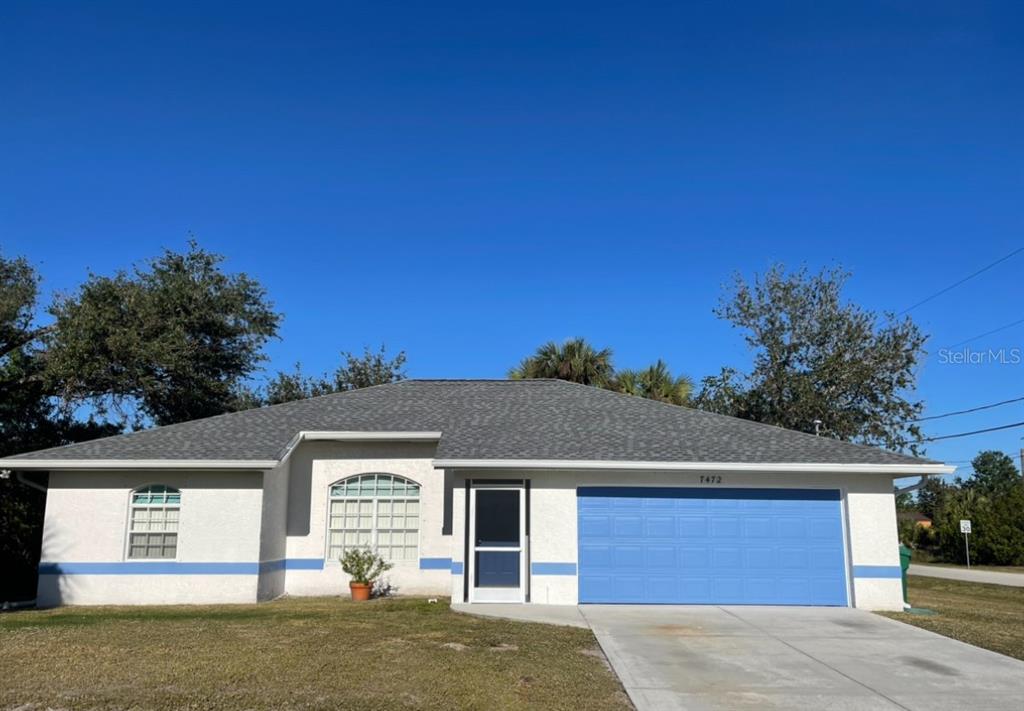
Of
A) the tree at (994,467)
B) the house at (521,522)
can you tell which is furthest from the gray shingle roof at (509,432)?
the tree at (994,467)

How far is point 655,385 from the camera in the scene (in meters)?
28.2

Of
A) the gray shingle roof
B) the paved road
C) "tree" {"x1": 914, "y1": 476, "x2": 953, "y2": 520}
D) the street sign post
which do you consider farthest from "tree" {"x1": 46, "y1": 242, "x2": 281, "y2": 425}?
"tree" {"x1": 914, "y1": 476, "x2": 953, "y2": 520}

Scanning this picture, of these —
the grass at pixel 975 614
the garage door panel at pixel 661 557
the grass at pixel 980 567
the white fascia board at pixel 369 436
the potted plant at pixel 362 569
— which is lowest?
the grass at pixel 980 567

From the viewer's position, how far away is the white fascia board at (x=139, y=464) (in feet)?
47.3

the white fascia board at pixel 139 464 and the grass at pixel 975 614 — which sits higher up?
the white fascia board at pixel 139 464

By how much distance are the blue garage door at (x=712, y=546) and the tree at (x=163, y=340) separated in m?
15.2

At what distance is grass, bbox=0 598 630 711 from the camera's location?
7355 mm

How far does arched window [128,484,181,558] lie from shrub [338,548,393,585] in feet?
10.6

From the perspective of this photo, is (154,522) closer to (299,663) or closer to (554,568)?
(299,663)

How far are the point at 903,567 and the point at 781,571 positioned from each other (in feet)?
7.80

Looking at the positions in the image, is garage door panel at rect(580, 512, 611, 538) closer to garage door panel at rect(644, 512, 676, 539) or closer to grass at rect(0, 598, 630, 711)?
garage door panel at rect(644, 512, 676, 539)

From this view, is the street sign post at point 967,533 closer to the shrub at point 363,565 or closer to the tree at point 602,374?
the tree at point 602,374

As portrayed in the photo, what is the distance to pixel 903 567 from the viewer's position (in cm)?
1448

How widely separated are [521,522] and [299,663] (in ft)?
20.1
